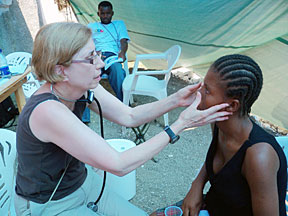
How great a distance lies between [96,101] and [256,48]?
7.93 ft

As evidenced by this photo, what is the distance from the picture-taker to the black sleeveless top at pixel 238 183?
1.09 m

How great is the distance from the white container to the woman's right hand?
74 centimetres

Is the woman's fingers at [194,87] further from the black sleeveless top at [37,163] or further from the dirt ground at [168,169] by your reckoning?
the dirt ground at [168,169]

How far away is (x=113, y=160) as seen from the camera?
1.16m

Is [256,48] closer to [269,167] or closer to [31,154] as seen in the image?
[269,167]

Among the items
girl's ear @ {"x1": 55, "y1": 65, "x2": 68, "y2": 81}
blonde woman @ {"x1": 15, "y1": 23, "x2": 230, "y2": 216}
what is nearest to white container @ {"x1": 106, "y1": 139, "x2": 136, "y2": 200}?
blonde woman @ {"x1": 15, "y1": 23, "x2": 230, "y2": 216}

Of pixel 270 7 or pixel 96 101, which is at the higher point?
pixel 270 7

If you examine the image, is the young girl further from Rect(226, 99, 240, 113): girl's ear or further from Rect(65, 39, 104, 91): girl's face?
Rect(65, 39, 104, 91): girl's face

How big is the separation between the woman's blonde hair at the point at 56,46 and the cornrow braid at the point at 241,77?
616mm

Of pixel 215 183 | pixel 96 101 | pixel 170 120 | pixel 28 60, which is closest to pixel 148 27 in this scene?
pixel 170 120

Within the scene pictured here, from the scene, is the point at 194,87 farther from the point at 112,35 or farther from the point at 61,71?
Answer: the point at 112,35

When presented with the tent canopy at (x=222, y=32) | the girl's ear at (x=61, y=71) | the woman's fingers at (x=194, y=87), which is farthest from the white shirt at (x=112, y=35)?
the girl's ear at (x=61, y=71)

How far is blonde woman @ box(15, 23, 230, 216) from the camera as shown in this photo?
1.13 meters

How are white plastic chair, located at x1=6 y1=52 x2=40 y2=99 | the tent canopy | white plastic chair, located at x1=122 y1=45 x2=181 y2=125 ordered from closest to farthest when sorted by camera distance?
1. the tent canopy
2. white plastic chair, located at x1=6 y1=52 x2=40 y2=99
3. white plastic chair, located at x1=122 y1=45 x2=181 y2=125
